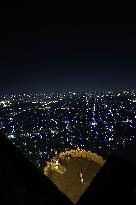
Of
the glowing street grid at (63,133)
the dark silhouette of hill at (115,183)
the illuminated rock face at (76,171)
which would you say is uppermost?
the glowing street grid at (63,133)

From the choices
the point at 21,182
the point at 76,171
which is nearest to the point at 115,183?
the point at 21,182

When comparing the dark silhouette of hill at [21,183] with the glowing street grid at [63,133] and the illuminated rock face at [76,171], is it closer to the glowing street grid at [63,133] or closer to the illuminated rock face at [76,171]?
the illuminated rock face at [76,171]

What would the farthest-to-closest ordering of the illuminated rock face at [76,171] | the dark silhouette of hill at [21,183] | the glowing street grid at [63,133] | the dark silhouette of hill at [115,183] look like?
the glowing street grid at [63,133]
the illuminated rock face at [76,171]
the dark silhouette of hill at [115,183]
the dark silhouette of hill at [21,183]

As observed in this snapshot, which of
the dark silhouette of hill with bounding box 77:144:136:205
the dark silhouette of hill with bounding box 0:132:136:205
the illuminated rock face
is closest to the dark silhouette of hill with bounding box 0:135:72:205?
the dark silhouette of hill with bounding box 0:132:136:205

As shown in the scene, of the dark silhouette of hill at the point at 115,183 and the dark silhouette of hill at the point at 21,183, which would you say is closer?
the dark silhouette of hill at the point at 21,183

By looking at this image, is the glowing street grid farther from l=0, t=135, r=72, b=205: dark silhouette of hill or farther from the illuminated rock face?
l=0, t=135, r=72, b=205: dark silhouette of hill

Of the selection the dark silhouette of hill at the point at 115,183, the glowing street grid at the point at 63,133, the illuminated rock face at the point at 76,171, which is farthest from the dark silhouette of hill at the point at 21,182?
the glowing street grid at the point at 63,133

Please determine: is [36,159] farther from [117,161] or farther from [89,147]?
[117,161]

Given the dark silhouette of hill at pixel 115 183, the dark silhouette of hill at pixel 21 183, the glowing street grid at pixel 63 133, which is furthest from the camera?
the glowing street grid at pixel 63 133
